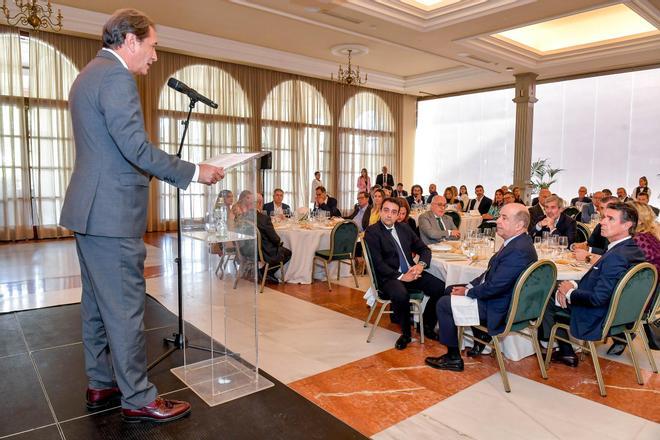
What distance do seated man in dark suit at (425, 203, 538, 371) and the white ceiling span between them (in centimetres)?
559

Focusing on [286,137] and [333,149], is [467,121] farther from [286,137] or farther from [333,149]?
[286,137]

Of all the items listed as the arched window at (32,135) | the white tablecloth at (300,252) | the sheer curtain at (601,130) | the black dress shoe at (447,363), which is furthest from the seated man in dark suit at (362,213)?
the sheer curtain at (601,130)

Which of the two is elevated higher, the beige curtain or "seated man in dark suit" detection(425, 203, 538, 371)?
the beige curtain

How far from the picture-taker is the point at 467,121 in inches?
614

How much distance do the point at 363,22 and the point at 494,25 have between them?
7.82ft

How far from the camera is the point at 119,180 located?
227cm

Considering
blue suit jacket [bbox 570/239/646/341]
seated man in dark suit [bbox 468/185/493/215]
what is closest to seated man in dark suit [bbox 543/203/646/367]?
blue suit jacket [bbox 570/239/646/341]

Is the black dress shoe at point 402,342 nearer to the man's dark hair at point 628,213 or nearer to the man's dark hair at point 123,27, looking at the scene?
the man's dark hair at point 628,213

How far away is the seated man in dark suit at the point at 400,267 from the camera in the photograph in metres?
4.06

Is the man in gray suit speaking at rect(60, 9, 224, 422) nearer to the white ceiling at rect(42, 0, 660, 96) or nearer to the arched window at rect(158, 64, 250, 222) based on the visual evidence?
the white ceiling at rect(42, 0, 660, 96)

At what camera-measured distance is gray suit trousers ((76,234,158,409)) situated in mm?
2305

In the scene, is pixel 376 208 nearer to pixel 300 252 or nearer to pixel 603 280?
pixel 300 252

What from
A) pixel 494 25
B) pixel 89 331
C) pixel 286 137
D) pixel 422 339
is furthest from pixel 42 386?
pixel 286 137

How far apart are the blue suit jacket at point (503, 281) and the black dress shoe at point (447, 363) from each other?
43cm
